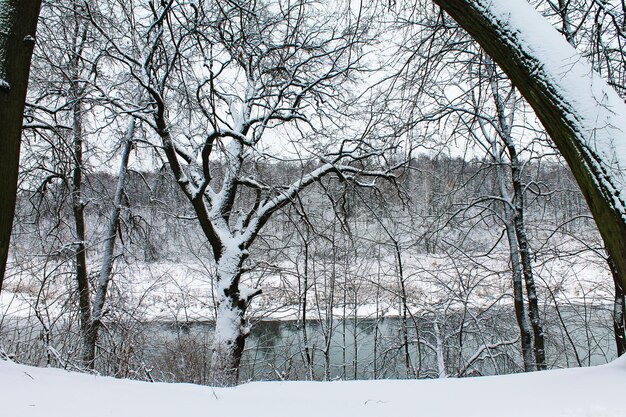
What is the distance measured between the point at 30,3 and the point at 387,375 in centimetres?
1167

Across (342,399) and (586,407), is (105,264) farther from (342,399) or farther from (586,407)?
(586,407)

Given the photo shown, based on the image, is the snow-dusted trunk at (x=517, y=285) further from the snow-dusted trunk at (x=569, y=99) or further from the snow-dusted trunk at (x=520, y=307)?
the snow-dusted trunk at (x=569, y=99)

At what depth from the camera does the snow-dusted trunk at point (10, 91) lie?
2.67 m

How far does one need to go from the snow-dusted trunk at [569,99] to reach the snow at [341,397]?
809 mm

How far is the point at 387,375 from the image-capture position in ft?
39.2

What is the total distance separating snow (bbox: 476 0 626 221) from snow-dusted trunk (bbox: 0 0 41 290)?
3058mm

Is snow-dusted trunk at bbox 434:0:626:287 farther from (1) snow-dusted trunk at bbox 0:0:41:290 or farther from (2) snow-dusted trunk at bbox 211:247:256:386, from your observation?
(2) snow-dusted trunk at bbox 211:247:256:386

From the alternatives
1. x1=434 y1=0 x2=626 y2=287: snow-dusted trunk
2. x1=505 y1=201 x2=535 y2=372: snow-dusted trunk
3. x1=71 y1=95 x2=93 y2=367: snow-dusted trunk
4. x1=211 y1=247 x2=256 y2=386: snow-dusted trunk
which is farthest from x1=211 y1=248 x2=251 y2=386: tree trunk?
x1=434 y1=0 x2=626 y2=287: snow-dusted trunk

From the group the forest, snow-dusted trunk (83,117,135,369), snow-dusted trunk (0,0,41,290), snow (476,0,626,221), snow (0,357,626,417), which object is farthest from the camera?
snow-dusted trunk (83,117,135,369)

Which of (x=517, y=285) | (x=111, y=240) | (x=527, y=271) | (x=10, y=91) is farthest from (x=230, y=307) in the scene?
(x=10, y=91)

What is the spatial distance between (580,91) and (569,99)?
91mm

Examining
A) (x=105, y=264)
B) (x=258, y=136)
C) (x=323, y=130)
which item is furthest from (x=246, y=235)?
(x=105, y=264)

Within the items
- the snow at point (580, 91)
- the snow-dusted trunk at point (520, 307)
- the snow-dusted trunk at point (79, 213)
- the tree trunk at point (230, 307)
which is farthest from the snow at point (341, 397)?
the snow-dusted trunk at point (79, 213)

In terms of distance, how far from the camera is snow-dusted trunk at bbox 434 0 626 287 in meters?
2.57
